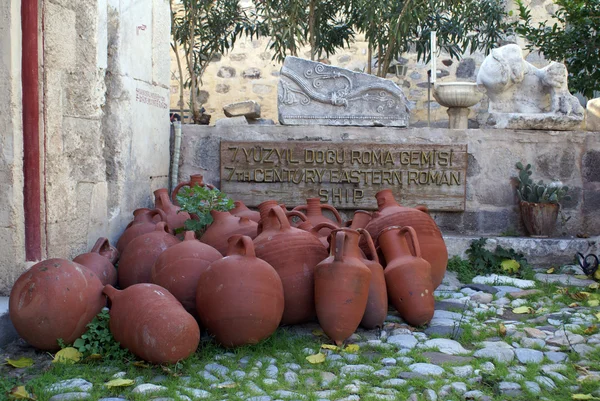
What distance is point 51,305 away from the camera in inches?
107

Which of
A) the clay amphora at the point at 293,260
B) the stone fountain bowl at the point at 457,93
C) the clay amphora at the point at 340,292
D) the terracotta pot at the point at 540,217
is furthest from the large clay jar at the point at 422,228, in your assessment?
the stone fountain bowl at the point at 457,93

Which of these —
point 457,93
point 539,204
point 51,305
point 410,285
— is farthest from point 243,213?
point 457,93

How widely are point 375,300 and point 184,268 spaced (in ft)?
2.99

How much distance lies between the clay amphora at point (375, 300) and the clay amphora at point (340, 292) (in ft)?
0.55

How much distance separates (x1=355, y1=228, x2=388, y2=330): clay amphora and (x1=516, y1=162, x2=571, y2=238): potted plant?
2.01 m

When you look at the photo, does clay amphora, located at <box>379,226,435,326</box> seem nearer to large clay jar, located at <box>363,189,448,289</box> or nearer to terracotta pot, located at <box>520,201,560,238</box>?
large clay jar, located at <box>363,189,448,289</box>

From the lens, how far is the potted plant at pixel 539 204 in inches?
187

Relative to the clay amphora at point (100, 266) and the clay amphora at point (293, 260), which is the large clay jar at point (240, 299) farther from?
the clay amphora at point (100, 266)

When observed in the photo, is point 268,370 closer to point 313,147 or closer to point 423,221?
point 423,221

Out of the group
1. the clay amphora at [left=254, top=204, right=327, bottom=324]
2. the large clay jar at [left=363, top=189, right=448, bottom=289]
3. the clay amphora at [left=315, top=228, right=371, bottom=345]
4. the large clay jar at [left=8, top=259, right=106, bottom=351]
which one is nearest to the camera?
the large clay jar at [left=8, top=259, right=106, bottom=351]

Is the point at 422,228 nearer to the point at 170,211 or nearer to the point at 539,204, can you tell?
the point at 539,204

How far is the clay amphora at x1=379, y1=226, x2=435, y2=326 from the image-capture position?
324 cm

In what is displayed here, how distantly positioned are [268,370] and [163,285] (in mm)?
665

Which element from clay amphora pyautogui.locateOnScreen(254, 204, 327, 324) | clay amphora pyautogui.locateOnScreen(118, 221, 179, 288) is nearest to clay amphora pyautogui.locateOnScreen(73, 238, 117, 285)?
clay amphora pyautogui.locateOnScreen(118, 221, 179, 288)
